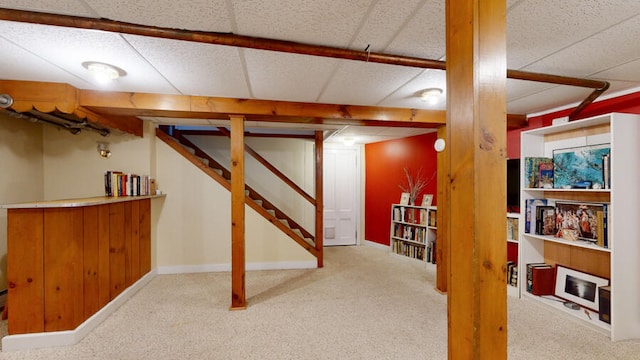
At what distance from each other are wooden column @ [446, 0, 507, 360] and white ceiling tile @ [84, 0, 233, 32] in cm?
116

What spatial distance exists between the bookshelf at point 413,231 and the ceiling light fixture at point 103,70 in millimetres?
4207

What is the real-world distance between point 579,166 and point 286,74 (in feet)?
9.69

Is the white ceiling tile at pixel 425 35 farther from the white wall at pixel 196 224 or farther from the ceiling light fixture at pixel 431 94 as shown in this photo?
the white wall at pixel 196 224

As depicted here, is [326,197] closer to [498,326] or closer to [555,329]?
[555,329]

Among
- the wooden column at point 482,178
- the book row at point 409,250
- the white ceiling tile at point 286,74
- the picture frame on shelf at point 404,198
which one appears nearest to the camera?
the wooden column at point 482,178

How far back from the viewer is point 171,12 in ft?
4.67

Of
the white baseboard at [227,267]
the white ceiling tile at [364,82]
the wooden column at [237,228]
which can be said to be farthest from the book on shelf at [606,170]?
the white baseboard at [227,267]

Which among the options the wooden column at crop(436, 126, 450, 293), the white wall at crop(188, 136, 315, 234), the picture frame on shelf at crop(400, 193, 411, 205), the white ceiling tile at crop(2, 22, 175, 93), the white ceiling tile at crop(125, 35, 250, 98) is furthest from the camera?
the white wall at crop(188, 136, 315, 234)

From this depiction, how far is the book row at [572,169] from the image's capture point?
2432mm

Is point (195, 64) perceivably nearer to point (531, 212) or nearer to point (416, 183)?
point (531, 212)

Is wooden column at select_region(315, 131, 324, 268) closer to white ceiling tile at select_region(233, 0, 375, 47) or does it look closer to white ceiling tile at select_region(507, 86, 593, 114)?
white ceiling tile at select_region(507, 86, 593, 114)

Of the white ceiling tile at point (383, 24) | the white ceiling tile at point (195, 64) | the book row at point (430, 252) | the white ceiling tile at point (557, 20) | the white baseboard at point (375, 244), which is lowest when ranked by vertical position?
the white baseboard at point (375, 244)

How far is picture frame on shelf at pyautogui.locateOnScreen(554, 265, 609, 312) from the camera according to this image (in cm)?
258

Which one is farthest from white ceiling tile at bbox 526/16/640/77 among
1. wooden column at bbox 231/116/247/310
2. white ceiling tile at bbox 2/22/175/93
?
white ceiling tile at bbox 2/22/175/93
